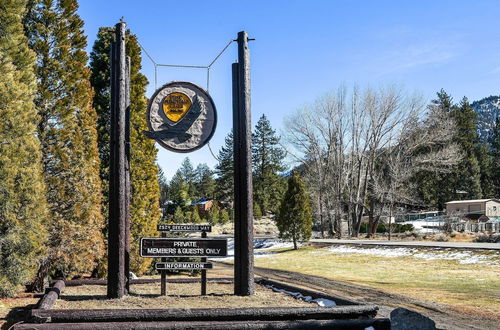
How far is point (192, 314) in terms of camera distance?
6.53 meters

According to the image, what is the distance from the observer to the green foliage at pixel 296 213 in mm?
33250

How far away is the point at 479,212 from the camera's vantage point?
51094 mm

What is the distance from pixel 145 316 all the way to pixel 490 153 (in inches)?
3227

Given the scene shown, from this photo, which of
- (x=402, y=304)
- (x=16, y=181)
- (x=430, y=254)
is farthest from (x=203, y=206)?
(x=402, y=304)

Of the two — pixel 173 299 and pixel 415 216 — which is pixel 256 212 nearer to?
pixel 415 216

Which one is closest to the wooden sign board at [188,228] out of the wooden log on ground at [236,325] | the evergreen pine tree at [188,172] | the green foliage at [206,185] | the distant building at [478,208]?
the wooden log on ground at [236,325]

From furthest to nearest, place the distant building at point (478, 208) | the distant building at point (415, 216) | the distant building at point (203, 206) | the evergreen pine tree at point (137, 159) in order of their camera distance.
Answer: the distant building at point (203, 206), the distant building at point (415, 216), the distant building at point (478, 208), the evergreen pine tree at point (137, 159)

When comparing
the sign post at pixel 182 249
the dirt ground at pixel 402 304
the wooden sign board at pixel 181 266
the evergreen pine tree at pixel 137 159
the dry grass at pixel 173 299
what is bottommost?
the dirt ground at pixel 402 304

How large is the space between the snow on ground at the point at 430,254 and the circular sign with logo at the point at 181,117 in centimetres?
1451

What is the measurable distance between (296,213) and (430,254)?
12.7m

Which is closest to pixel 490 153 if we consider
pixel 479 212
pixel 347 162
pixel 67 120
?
pixel 479 212

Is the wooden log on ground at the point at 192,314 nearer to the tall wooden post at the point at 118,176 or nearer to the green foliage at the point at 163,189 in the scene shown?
the tall wooden post at the point at 118,176

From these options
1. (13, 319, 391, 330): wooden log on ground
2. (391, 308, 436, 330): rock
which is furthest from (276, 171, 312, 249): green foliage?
(391, 308, 436, 330): rock

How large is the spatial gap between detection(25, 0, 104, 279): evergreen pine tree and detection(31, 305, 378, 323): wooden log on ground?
22.5 feet
